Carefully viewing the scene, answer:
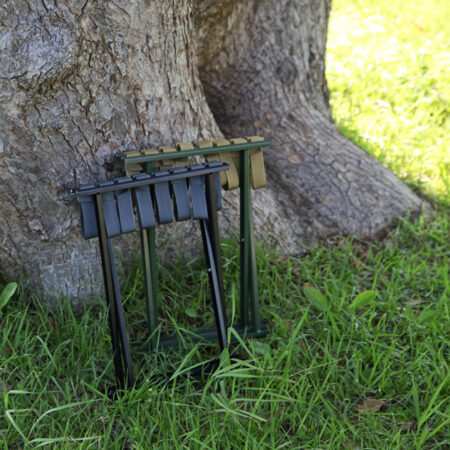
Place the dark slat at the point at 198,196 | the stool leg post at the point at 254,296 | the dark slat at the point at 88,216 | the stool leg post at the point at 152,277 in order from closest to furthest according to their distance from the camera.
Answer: the dark slat at the point at 88,216 → the dark slat at the point at 198,196 → the stool leg post at the point at 152,277 → the stool leg post at the point at 254,296

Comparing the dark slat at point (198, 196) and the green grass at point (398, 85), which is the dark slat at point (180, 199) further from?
the green grass at point (398, 85)

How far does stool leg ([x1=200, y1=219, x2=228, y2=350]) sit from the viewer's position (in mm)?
1819

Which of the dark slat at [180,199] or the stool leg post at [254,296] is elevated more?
the dark slat at [180,199]

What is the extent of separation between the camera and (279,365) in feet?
6.25

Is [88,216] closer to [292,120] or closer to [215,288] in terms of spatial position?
[215,288]

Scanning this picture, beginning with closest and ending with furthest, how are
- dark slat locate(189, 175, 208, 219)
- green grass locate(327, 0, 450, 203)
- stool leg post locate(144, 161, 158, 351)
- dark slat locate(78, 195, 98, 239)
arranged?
dark slat locate(78, 195, 98, 239)
dark slat locate(189, 175, 208, 219)
stool leg post locate(144, 161, 158, 351)
green grass locate(327, 0, 450, 203)

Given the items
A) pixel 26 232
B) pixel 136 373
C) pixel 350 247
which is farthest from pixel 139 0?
pixel 350 247

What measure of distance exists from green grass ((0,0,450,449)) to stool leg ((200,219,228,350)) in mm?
86

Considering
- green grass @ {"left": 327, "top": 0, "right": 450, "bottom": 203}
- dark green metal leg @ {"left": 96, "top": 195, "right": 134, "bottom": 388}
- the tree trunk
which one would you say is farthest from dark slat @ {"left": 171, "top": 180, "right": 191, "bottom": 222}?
green grass @ {"left": 327, "top": 0, "right": 450, "bottom": 203}

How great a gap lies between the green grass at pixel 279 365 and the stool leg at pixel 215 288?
0.09m

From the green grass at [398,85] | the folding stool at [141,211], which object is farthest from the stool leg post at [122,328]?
the green grass at [398,85]

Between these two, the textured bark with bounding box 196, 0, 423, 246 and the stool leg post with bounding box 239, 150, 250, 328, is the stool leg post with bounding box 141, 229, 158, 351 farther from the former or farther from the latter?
the textured bark with bounding box 196, 0, 423, 246

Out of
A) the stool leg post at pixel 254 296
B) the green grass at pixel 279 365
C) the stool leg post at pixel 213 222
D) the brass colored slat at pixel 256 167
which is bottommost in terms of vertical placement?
the green grass at pixel 279 365

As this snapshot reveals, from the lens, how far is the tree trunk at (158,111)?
1688 millimetres
